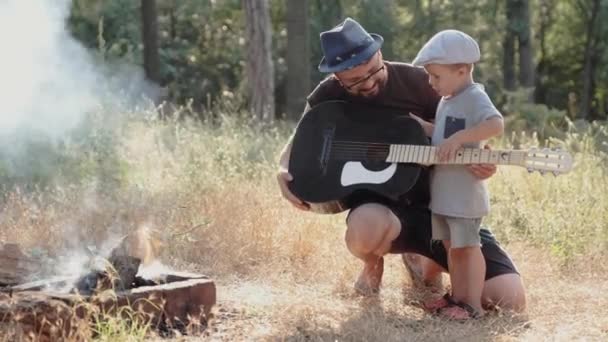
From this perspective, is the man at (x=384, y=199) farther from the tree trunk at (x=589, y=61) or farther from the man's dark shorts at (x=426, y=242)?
the tree trunk at (x=589, y=61)

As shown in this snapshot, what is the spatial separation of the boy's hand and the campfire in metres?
1.19

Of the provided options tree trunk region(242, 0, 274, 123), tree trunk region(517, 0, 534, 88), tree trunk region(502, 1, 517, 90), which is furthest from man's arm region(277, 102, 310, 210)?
tree trunk region(502, 1, 517, 90)

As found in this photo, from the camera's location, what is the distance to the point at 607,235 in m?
→ 5.96

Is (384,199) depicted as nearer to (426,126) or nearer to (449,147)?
(426,126)

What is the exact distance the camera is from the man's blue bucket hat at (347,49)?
4.45 metres

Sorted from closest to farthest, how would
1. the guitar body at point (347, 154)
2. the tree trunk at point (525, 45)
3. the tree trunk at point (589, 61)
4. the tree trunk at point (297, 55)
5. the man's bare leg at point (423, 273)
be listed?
1. the guitar body at point (347, 154)
2. the man's bare leg at point (423, 273)
3. the tree trunk at point (297, 55)
4. the tree trunk at point (525, 45)
5. the tree trunk at point (589, 61)

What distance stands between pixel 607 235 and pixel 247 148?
3.84 metres

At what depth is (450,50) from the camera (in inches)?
166

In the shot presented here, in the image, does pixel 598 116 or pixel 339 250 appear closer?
pixel 339 250

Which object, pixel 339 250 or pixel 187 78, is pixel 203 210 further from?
pixel 187 78

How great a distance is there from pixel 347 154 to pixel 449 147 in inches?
23.9

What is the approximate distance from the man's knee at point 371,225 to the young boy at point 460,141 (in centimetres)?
24

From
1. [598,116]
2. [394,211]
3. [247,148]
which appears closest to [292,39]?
[247,148]

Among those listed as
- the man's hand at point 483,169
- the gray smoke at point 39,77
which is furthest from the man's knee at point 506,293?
the gray smoke at point 39,77
